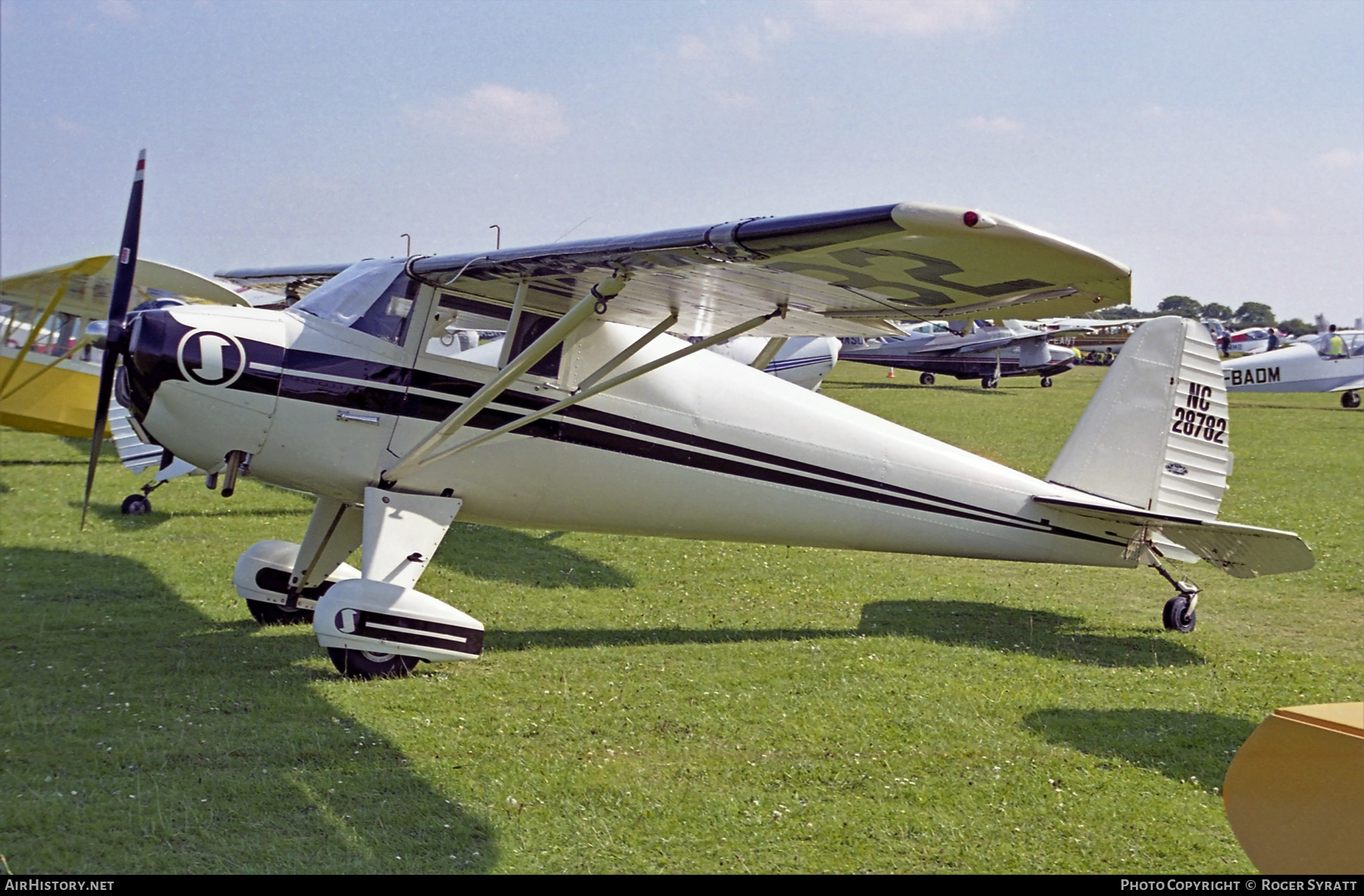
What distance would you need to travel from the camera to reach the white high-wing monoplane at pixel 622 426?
5992 mm

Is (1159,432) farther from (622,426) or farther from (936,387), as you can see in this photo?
(936,387)

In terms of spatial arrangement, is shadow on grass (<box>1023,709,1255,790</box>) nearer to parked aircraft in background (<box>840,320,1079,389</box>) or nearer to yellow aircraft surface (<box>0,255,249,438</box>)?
yellow aircraft surface (<box>0,255,249,438</box>)

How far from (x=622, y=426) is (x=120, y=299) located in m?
3.15

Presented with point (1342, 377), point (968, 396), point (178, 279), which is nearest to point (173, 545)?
point (178, 279)

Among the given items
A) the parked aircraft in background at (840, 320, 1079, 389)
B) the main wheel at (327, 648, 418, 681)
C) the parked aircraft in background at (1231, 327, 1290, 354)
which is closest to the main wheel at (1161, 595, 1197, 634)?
the main wheel at (327, 648, 418, 681)

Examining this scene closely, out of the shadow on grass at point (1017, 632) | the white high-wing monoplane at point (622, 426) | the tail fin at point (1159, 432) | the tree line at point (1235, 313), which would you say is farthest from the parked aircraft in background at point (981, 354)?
the tree line at point (1235, 313)

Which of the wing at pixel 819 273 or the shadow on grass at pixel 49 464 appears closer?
the wing at pixel 819 273

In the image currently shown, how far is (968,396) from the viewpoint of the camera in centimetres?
3309

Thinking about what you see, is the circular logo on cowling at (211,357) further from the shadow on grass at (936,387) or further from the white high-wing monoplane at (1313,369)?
the white high-wing monoplane at (1313,369)

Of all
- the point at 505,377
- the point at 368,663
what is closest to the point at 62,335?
the point at 368,663

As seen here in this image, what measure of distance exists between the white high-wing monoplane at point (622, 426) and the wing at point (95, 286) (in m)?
4.63

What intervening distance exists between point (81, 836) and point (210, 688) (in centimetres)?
207

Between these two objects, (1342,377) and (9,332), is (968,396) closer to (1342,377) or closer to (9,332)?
(1342,377)

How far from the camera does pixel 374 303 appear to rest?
6812 millimetres
